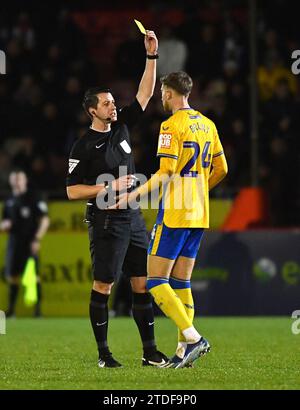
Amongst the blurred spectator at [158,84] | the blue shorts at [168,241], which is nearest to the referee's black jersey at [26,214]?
the blurred spectator at [158,84]

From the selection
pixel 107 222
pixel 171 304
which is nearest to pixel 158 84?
pixel 107 222

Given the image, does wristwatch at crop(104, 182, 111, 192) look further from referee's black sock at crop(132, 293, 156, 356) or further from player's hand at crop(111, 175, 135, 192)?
referee's black sock at crop(132, 293, 156, 356)

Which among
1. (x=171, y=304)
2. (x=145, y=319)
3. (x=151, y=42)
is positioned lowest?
(x=145, y=319)

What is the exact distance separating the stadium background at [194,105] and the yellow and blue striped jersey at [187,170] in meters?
7.11

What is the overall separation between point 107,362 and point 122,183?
1423 mm

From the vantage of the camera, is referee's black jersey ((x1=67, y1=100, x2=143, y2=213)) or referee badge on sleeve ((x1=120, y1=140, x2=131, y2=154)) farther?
referee badge on sleeve ((x1=120, y1=140, x2=131, y2=154))

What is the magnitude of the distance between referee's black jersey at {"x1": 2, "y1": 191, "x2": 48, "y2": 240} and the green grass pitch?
2095 millimetres

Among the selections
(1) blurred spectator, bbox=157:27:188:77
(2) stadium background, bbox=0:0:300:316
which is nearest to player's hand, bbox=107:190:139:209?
(2) stadium background, bbox=0:0:300:316

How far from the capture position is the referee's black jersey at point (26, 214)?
52.8ft

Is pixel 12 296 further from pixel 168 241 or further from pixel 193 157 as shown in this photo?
pixel 193 157

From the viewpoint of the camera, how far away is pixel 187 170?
8180 millimetres

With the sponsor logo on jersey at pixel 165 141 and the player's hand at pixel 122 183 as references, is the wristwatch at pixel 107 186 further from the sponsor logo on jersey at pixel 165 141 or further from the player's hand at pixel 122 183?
the sponsor logo on jersey at pixel 165 141

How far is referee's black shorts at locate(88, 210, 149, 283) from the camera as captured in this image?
8.46m
